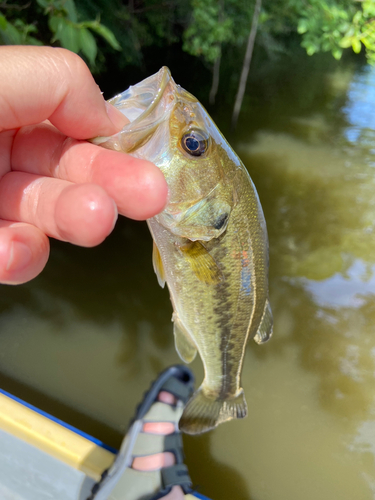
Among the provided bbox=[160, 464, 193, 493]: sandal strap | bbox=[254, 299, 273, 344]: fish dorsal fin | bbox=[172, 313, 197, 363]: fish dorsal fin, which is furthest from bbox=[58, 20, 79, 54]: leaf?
bbox=[160, 464, 193, 493]: sandal strap

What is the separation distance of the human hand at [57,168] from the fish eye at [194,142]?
0.50 feet

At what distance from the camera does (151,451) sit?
165cm

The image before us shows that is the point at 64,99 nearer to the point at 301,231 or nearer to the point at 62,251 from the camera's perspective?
the point at 62,251

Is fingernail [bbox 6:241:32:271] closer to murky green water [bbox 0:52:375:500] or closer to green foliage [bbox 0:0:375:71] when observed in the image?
green foliage [bbox 0:0:375:71]

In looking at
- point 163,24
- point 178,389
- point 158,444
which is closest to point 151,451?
point 158,444

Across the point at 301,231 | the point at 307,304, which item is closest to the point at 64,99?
the point at 307,304

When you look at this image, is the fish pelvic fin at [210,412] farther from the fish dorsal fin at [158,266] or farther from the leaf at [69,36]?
the leaf at [69,36]

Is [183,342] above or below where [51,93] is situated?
below

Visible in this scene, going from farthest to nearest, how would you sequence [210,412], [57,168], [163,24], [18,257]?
[163,24], [210,412], [57,168], [18,257]

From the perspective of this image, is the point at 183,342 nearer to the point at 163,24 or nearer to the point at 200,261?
the point at 200,261

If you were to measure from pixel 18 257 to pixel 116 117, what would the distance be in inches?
15.0

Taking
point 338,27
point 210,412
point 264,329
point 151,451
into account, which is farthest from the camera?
point 338,27

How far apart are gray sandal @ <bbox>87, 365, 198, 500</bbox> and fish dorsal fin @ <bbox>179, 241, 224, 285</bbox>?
905 mm

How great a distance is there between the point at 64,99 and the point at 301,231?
8.77 feet
